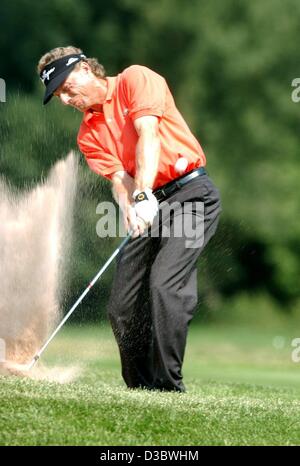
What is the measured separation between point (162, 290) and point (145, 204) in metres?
0.48

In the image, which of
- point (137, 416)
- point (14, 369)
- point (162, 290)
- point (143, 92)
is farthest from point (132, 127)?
point (137, 416)

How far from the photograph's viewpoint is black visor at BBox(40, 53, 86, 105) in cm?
653

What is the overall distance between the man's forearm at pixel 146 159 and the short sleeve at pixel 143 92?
0.14 m

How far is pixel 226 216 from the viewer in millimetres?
19109

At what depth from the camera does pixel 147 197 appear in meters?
6.19

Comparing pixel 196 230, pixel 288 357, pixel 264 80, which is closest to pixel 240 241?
pixel 264 80

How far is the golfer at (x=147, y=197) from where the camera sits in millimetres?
6293

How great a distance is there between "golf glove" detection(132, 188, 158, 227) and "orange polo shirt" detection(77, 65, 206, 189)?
261 mm

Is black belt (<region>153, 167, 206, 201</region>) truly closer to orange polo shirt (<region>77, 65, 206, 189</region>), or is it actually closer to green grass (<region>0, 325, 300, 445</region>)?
orange polo shirt (<region>77, 65, 206, 189</region>)

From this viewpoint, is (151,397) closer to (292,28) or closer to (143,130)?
(143,130)

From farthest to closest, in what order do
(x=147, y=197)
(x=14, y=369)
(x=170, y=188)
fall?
(x=14, y=369), (x=170, y=188), (x=147, y=197)

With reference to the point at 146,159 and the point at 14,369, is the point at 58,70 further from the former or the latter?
the point at 14,369

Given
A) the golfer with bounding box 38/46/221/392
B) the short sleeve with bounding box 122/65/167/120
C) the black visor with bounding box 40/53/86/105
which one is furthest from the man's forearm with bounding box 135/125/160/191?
the black visor with bounding box 40/53/86/105

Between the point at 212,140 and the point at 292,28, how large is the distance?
237cm
